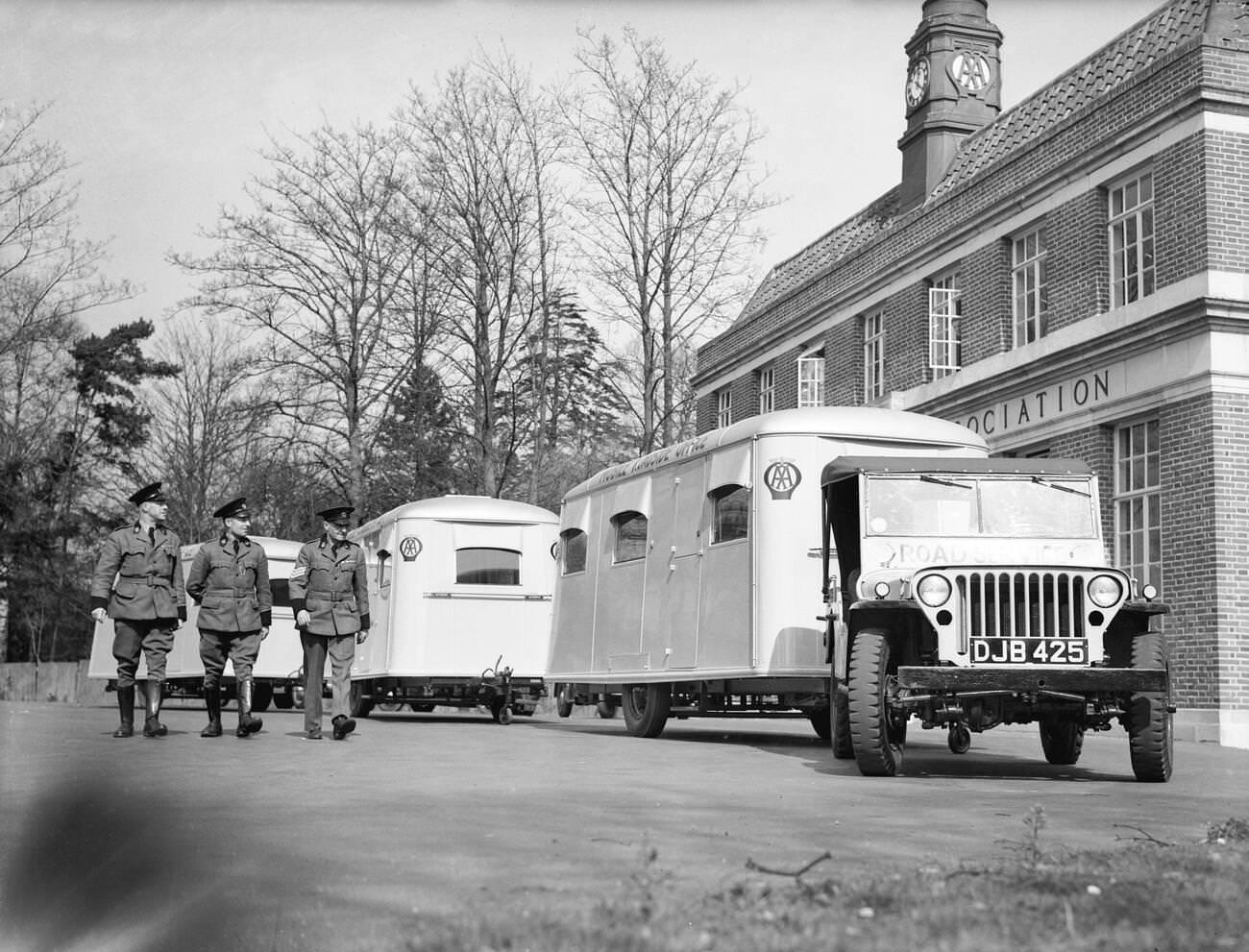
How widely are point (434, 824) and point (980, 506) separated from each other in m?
6.27

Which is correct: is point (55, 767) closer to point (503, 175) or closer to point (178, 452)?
point (503, 175)

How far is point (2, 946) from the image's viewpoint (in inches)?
242

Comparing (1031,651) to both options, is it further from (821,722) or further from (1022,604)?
(821,722)

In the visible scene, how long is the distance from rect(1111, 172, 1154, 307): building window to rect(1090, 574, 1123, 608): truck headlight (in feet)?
36.6

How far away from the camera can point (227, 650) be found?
14.0m

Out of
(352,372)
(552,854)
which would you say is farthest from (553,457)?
(552,854)

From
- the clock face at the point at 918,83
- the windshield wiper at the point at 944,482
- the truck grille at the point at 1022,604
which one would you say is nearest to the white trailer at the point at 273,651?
the clock face at the point at 918,83

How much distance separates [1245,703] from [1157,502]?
2.79m

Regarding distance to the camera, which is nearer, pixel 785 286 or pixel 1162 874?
pixel 1162 874

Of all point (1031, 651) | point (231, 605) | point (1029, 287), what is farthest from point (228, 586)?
point (1029, 287)

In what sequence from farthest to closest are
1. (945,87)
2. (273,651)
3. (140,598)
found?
→ (945,87)
(273,651)
(140,598)

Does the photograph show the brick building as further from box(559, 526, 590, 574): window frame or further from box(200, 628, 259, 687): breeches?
box(200, 628, 259, 687): breeches

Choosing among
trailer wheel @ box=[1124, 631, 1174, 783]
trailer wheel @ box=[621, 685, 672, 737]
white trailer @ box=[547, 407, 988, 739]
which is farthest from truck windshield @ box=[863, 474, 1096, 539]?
trailer wheel @ box=[621, 685, 672, 737]

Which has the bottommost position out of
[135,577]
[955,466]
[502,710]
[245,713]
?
[502,710]
